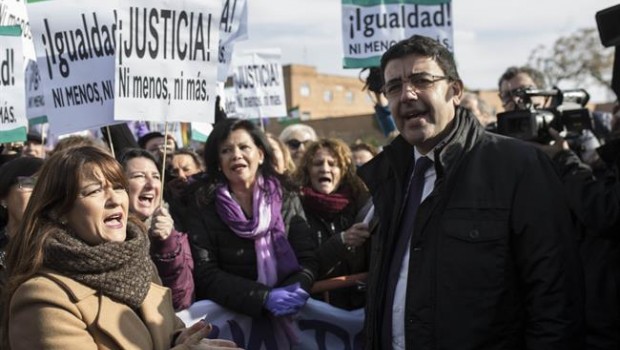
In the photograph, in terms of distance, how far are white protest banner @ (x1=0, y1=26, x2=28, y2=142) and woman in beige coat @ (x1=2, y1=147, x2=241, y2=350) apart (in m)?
2.75

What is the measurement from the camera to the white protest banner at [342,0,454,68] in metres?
6.10

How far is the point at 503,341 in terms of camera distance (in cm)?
259

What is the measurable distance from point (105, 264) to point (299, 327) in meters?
2.07

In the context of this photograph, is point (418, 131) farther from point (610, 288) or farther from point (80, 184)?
point (610, 288)

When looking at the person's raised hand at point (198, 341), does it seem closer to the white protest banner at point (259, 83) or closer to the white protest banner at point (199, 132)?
the white protest banner at point (199, 132)

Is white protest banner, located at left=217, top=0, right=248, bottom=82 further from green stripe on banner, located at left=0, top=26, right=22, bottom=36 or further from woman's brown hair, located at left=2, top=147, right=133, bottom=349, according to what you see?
woman's brown hair, located at left=2, top=147, right=133, bottom=349

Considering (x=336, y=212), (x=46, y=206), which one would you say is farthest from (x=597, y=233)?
(x=46, y=206)

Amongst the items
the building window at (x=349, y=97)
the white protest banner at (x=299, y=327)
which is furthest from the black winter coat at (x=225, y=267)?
the building window at (x=349, y=97)

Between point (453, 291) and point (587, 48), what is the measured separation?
43.5 m

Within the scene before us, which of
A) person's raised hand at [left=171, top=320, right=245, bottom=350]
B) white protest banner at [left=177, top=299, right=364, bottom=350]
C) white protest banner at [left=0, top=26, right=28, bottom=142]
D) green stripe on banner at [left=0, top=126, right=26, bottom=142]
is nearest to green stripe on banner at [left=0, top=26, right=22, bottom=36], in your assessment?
Result: white protest banner at [left=0, top=26, right=28, bottom=142]

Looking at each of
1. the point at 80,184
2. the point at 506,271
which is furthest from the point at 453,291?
the point at 80,184

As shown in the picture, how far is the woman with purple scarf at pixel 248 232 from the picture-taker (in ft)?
13.2

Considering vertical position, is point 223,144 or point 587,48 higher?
point 587,48

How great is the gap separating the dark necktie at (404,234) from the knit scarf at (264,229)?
1.38 m
